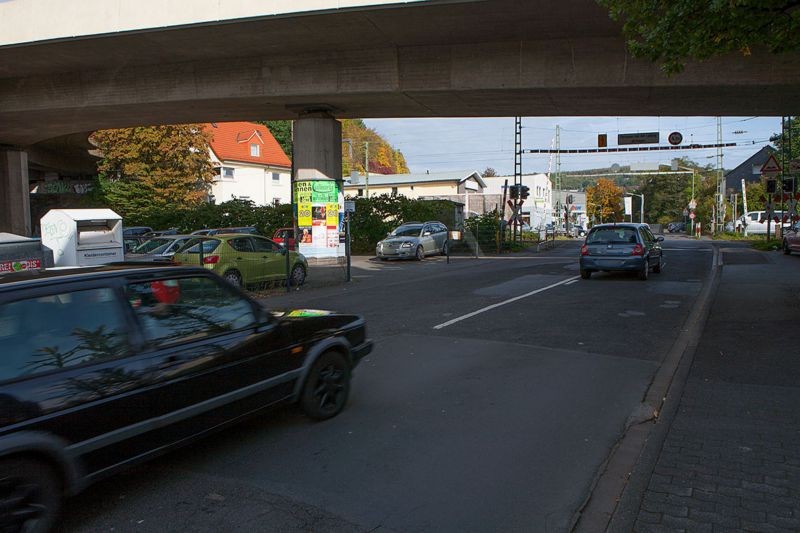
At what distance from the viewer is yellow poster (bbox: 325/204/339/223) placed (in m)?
21.0

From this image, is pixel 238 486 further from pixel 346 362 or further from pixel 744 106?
pixel 744 106

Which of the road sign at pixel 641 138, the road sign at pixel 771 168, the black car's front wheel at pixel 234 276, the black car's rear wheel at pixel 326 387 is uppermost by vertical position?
the road sign at pixel 641 138

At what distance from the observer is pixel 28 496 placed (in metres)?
3.28

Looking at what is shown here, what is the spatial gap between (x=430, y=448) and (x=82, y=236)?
9.41m

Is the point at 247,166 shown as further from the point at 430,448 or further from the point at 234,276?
the point at 430,448

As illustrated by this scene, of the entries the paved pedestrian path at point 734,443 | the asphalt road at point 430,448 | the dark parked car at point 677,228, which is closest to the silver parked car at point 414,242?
the asphalt road at point 430,448

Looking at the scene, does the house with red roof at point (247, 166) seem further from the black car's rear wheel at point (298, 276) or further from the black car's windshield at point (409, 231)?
the black car's rear wheel at point (298, 276)

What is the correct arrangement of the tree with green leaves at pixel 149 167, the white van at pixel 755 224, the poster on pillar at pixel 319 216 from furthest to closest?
the white van at pixel 755 224, the tree with green leaves at pixel 149 167, the poster on pillar at pixel 319 216

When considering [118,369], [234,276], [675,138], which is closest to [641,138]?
[675,138]

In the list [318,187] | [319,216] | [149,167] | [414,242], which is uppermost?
[149,167]

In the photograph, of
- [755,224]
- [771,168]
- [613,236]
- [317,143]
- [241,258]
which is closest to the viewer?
[241,258]

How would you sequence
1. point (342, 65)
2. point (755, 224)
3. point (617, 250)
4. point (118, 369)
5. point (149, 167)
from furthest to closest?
point (755, 224) < point (149, 167) < point (342, 65) < point (617, 250) < point (118, 369)

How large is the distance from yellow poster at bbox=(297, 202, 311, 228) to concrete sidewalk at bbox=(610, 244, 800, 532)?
47.5 feet

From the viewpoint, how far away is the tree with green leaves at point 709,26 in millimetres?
7457
